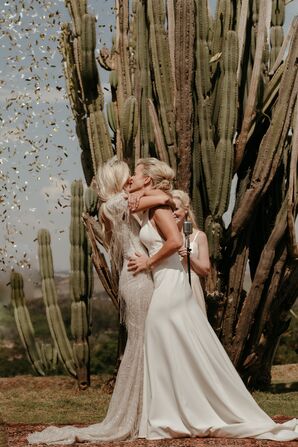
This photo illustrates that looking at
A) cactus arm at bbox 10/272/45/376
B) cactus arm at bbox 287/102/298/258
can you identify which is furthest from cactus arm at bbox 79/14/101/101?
cactus arm at bbox 10/272/45/376

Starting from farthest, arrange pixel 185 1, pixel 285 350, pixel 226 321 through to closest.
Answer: pixel 285 350, pixel 226 321, pixel 185 1

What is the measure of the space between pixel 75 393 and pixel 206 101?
390 centimetres

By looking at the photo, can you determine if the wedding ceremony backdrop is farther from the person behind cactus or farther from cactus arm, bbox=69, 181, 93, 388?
the person behind cactus

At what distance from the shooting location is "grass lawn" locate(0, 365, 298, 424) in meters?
8.90

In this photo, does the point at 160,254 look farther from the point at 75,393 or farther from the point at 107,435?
the point at 75,393

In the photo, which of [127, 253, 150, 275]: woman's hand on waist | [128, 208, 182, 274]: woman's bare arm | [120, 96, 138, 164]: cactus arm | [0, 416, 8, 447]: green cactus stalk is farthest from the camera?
[120, 96, 138, 164]: cactus arm

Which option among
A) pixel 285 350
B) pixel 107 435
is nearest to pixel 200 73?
pixel 107 435

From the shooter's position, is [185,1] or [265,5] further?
[265,5]

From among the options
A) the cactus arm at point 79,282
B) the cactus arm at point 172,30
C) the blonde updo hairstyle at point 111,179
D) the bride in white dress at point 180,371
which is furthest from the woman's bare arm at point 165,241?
the cactus arm at point 79,282

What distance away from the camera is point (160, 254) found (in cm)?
604

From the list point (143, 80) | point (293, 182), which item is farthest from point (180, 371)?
point (143, 80)

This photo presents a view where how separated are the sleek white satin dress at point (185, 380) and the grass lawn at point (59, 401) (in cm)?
248

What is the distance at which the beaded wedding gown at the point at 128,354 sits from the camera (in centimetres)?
615

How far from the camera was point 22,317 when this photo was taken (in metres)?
11.5
